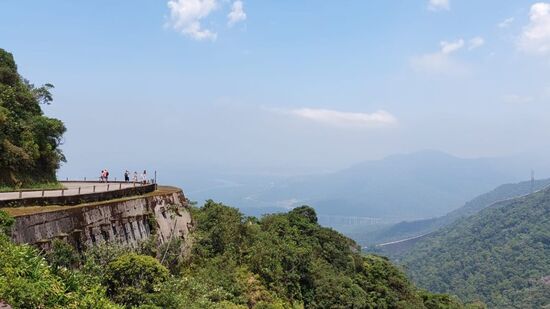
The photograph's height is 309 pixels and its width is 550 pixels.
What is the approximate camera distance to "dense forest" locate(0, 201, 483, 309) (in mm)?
15109

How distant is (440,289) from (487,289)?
52.4 feet

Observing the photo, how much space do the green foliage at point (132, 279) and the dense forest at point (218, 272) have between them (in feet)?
0.14

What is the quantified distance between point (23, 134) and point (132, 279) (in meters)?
16.6

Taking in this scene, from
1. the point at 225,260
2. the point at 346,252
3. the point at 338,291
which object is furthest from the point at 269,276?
the point at 346,252

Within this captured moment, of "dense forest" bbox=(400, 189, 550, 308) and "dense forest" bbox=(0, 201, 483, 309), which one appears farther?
"dense forest" bbox=(400, 189, 550, 308)

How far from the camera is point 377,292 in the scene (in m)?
51.0

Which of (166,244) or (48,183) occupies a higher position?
(48,183)

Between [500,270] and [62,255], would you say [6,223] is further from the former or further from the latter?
[500,270]

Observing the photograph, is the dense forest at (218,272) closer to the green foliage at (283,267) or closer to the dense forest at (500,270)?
the green foliage at (283,267)

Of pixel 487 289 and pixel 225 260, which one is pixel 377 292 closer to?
pixel 225 260

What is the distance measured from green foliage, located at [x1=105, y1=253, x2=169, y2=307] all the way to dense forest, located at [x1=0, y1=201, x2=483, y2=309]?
4 cm

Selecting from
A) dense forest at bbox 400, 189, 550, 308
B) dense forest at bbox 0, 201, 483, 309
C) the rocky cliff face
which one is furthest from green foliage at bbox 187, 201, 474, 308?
dense forest at bbox 400, 189, 550, 308

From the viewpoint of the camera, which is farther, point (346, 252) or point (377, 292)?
point (346, 252)

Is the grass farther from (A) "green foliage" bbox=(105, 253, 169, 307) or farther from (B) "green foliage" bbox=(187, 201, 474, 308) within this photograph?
(A) "green foliage" bbox=(105, 253, 169, 307)
